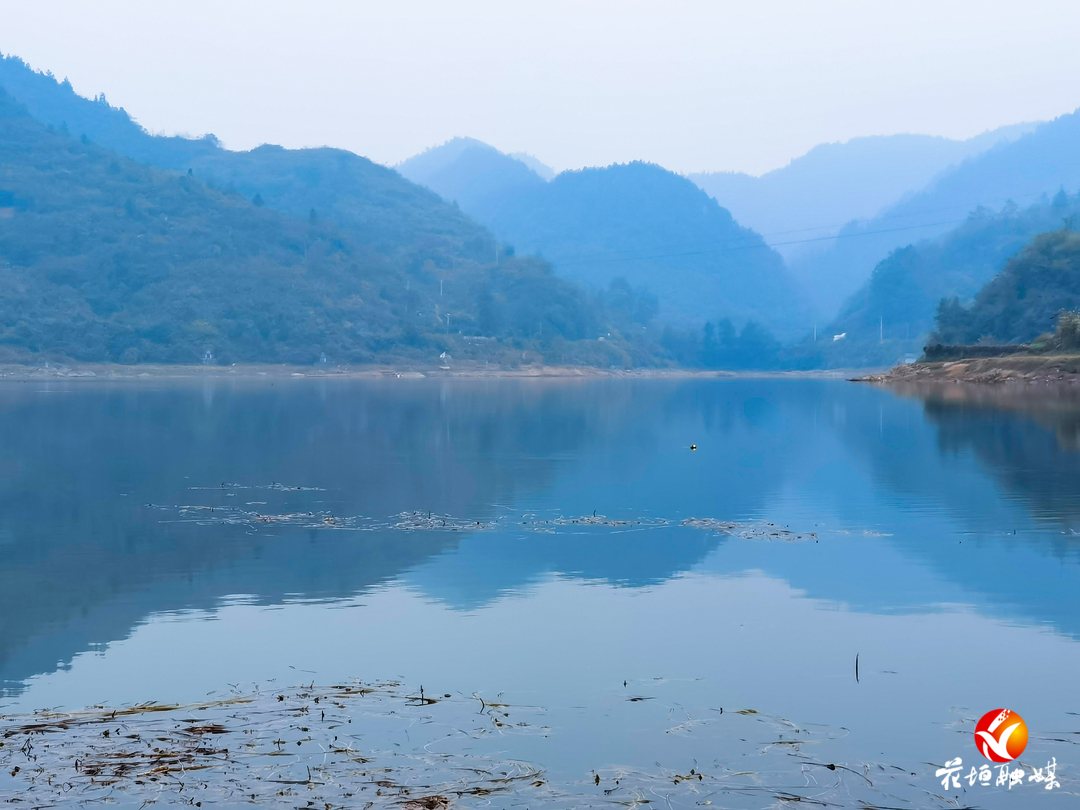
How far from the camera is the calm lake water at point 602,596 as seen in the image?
13.0 metres

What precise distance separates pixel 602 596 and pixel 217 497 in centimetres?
1779

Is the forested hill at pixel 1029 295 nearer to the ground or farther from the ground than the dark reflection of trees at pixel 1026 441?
farther from the ground

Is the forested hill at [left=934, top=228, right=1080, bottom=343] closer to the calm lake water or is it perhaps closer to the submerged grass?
the calm lake water

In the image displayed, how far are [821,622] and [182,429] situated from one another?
50.1 meters

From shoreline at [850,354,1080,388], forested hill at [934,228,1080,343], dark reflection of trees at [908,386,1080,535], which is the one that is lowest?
dark reflection of trees at [908,386,1080,535]

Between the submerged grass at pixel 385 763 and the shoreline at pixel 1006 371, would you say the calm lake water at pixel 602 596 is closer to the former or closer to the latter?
the submerged grass at pixel 385 763

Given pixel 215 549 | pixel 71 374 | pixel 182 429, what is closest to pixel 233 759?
pixel 215 549

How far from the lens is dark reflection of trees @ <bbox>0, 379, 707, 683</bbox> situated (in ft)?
66.3

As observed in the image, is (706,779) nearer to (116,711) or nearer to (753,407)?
(116,711)

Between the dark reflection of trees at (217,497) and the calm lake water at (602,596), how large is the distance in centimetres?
12

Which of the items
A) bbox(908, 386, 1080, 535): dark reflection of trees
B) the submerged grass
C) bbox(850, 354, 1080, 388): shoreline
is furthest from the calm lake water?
bbox(850, 354, 1080, 388): shoreline

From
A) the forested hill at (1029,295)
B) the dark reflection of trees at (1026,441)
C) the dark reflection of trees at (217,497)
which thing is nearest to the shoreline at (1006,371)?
the forested hill at (1029,295)

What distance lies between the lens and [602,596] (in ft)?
66.8

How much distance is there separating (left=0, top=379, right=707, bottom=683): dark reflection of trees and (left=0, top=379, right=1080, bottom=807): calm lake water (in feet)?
0.41
